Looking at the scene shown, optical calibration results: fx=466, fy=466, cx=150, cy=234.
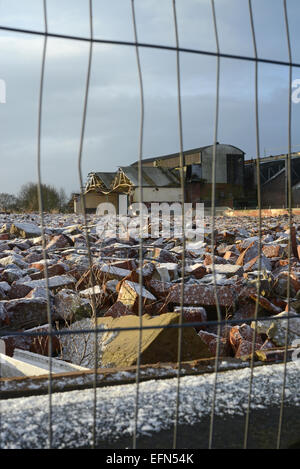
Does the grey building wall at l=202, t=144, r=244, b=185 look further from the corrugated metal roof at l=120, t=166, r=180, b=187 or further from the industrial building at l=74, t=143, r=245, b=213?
the corrugated metal roof at l=120, t=166, r=180, b=187

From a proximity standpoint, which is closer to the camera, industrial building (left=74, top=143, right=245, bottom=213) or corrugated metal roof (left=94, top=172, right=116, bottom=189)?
industrial building (left=74, top=143, right=245, bottom=213)

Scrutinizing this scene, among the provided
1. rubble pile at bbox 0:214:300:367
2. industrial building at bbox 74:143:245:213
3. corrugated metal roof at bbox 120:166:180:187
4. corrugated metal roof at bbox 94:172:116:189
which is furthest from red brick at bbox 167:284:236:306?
corrugated metal roof at bbox 94:172:116:189

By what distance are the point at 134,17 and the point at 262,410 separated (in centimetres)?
126

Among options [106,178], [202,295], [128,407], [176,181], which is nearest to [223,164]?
[176,181]

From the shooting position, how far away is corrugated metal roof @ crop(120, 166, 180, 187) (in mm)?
19966

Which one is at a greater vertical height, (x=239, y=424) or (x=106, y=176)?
(x=106, y=176)

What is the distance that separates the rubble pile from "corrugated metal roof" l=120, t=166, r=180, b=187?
14725 mm

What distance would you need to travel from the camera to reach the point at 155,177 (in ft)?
67.2

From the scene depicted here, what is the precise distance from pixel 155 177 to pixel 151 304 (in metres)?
17.6

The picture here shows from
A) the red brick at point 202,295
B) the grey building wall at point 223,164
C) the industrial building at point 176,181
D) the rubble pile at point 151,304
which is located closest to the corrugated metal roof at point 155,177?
the industrial building at point 176,181

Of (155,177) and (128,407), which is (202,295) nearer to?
(128,407)

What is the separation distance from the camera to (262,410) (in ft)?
4.84
